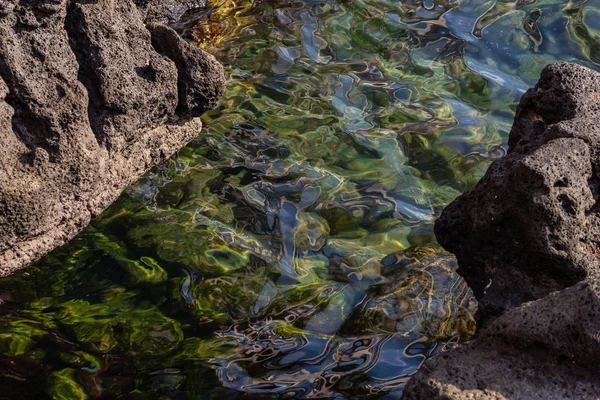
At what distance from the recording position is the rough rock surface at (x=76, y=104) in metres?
3.44

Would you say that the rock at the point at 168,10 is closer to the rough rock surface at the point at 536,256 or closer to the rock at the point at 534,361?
the rough rock surface at the point at 536,256

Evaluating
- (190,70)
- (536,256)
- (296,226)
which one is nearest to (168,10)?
(190,70)

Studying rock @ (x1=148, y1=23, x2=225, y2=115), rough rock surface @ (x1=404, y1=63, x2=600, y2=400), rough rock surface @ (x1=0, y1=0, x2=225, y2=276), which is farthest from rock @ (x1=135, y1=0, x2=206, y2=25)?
rough rock surface @ (x1=404, y1=63, x2=600, y2=400)

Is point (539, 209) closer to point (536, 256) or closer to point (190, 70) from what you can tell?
point (536, 256)

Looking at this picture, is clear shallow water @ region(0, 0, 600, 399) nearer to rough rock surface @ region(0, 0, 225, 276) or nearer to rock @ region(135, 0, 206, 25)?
rock @ region(135, 0, 206, 25)

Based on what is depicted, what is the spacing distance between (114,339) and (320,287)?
Result: 1116 millimetres

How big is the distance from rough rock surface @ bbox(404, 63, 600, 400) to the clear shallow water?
74 cm

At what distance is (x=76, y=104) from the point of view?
12.0ft

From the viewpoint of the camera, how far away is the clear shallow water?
3645 mm

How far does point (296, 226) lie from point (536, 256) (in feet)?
5.96

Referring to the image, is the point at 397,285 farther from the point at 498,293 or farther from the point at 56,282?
the point at 56,282

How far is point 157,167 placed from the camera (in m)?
4.86

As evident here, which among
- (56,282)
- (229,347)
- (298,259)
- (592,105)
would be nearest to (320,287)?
(298,259)

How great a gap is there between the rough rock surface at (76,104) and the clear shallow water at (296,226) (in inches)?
15.8
